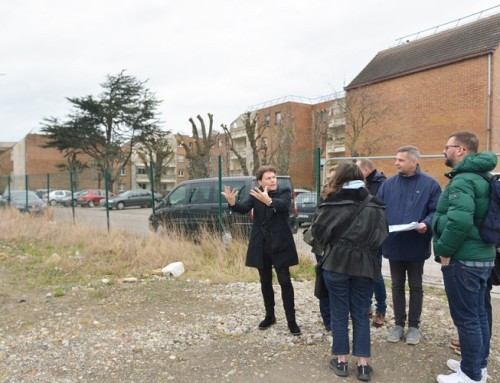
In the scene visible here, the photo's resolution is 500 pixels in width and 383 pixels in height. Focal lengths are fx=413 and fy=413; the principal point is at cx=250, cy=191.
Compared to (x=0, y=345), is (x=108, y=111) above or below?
above

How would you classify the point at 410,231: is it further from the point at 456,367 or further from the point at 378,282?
the point at 456,367

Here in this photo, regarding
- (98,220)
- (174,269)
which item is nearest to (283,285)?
(174,269)

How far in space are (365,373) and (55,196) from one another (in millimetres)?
15995

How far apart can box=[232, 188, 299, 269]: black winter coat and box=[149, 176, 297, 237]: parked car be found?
4207mm

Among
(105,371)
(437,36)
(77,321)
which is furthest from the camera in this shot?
(437,36)

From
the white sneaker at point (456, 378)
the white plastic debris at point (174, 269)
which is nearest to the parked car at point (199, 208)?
the white plastic debris at point (174, 269)

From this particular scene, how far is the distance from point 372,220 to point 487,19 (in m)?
27.2

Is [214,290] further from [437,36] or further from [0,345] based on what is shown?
[437,36]

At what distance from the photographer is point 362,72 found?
30.5m

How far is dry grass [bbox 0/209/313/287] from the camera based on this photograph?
6832 mm

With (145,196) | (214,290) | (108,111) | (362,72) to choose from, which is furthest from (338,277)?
(108,111)

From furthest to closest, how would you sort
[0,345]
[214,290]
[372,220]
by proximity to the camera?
[214,290] < [0,345] < [372,220]

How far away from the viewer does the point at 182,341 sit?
4211 millimetres

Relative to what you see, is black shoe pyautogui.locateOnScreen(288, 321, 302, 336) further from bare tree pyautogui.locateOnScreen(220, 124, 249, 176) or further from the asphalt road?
bare tree pyautogui.locateOnScreen(220, 124, 249, 176)
